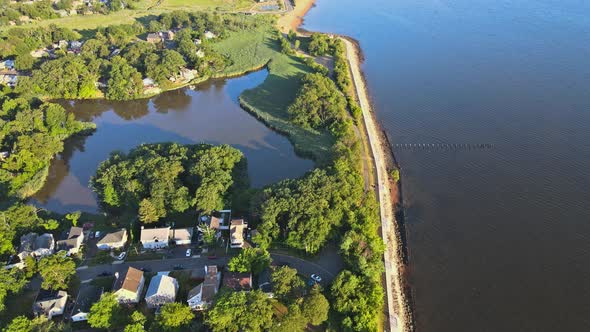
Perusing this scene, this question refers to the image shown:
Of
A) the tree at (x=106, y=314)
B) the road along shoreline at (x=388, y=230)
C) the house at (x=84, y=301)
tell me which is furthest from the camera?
the road along shoreline at (x=388, y=230)

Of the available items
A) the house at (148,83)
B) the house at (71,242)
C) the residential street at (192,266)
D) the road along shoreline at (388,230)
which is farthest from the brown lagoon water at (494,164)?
the house at (148,83)

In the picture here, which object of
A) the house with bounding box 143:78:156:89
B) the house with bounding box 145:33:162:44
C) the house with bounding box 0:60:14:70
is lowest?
the house with bounding box 0:60:14:70

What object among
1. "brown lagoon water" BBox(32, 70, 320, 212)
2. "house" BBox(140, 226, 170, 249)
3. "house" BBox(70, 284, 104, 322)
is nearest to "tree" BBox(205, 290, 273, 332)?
"house" BBox(70, 284, 104, 322)

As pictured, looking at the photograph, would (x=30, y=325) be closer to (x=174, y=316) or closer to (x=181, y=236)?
(x=174, y=316)

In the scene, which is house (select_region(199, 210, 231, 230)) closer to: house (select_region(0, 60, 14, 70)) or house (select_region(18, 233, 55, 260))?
house (select_region(18, 233, 55, 260))

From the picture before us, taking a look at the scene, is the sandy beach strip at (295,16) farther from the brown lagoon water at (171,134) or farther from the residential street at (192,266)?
the residential street at (192,266)

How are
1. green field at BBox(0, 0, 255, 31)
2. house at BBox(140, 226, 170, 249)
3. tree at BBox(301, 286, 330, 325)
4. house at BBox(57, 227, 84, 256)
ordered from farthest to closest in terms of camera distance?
green field at BBox(0, 0, 255, 31)
house at BBox(140, 226, 170, 249)
house at BBox(57, 227, 84, 256)
tree at BBox(301, 286, 330, 325)
